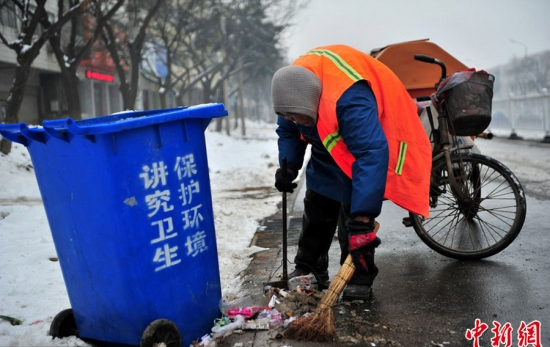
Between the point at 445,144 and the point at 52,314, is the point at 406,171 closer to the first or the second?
the point at 445,144

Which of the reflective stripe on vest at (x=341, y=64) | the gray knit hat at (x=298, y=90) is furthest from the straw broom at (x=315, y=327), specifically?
the reflective stripe on vest at (x=341, y=64)

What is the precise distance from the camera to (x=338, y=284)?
313cm

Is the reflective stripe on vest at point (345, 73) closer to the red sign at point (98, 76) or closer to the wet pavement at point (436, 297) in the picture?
the wet pavement at point (436, 297)

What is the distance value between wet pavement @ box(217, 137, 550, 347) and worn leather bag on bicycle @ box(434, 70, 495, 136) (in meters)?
1.01

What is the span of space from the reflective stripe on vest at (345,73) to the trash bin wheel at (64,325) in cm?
164

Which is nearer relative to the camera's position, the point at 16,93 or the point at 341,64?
the point at 341,64

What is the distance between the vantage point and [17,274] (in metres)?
4.15

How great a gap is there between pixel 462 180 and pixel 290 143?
1.38m

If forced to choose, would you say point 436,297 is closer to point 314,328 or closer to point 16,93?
point 314,328

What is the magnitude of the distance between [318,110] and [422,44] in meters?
4.15

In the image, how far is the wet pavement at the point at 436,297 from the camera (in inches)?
112

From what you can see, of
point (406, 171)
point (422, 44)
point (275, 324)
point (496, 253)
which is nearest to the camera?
point (275, 324)

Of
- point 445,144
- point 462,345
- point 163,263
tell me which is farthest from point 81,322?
point 445,144
